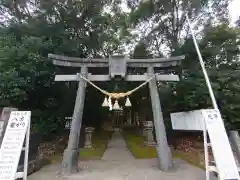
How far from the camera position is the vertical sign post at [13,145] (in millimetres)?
4098

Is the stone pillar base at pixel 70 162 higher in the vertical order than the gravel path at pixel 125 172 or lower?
higher

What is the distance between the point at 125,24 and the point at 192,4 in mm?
3783

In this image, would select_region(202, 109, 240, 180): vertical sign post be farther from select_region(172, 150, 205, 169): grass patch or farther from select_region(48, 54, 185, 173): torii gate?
select_region(172, 150, 205, 169): grass patch

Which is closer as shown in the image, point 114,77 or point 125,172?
point 125,172

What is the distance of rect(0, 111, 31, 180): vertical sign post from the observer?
410 centimetres

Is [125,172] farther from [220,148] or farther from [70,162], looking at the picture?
[220,148]

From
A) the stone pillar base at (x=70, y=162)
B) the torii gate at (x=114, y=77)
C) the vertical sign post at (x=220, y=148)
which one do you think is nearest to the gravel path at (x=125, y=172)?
the stone pillar base at (x=70, y=162)

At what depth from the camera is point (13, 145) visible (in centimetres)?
438

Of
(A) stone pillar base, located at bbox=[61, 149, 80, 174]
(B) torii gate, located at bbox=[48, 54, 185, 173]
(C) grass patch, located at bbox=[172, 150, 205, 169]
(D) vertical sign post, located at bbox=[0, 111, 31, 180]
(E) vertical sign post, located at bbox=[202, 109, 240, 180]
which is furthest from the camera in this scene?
(C) grass patch, located at bbox=[172, 150, 205, 169]

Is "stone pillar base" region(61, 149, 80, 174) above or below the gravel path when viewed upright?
above

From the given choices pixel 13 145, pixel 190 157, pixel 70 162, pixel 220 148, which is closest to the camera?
pixel 220 148

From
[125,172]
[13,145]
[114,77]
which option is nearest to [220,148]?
[125,172]

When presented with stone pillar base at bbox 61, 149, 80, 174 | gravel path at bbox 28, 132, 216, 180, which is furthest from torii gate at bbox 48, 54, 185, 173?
gravel path at bbox 28, 132, 216, 180

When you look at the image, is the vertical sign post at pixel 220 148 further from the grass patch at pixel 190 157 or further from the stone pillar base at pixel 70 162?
the stone pillar base at pixel 70 162
